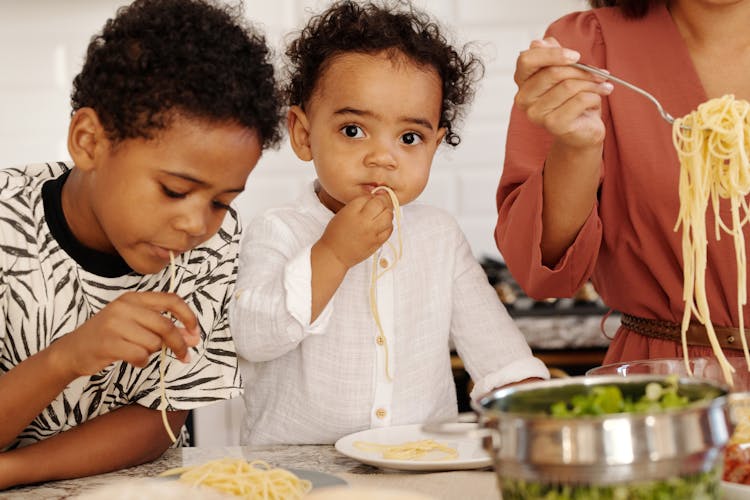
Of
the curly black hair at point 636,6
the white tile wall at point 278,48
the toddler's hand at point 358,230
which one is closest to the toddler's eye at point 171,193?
the toddler's hand at point 358,230

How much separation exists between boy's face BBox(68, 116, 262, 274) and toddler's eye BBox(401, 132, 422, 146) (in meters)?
0.41

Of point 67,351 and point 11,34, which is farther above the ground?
point 11,34

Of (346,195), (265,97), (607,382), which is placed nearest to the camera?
(607,382)

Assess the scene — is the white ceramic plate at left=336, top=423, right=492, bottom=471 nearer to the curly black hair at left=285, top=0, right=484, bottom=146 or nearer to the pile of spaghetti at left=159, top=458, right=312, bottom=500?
the pile of spaghetti at left=159, top=458, right=312, bottom=500

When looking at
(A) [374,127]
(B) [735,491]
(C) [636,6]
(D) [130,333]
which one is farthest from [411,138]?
(B) [735,491]

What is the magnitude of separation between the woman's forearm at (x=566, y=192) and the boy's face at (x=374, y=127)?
266 mm

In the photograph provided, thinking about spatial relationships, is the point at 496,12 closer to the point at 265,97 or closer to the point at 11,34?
the point at 11,34

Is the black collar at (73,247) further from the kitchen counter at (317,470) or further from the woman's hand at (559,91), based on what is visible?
the woman's hand at (559,91)

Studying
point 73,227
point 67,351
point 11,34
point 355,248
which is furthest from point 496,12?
point 67,351

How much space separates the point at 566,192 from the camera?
5.14 ft

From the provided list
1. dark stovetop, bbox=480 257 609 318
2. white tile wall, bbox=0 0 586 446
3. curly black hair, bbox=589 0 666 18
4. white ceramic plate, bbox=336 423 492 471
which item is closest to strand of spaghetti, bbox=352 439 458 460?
white ceramic plate, bbox=336 423 492 471

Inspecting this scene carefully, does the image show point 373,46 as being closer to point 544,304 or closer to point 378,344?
point 378,344

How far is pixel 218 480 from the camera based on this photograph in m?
1.17

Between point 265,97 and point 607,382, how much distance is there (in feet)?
2.36
